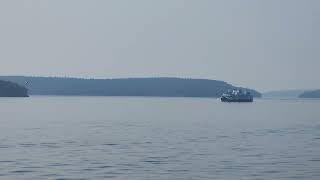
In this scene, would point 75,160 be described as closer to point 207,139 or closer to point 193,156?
point 193,156

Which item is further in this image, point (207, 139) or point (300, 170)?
point (207, 139)

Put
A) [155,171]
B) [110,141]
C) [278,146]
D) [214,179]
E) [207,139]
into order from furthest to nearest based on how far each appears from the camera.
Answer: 1. [207,139]
2. [110,141]
3. [278,146]
4. [155,171]
5. [214,179]

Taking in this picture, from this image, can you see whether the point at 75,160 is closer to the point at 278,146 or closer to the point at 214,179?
the point at 214,179

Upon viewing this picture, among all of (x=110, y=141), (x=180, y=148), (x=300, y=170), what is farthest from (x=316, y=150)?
(x=110, y=141)

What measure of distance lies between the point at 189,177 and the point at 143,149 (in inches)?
580

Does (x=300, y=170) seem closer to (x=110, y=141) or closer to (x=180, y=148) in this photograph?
(x=180, y=148)

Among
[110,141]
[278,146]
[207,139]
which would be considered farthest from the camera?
[207,139]

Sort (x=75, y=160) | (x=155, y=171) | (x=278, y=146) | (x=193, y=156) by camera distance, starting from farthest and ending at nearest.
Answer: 1. (x=278, y=146)
2. (x=193, y=156)
3. (x=75, y=160)
4. (x=155, y=171)

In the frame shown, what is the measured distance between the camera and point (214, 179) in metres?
32.0

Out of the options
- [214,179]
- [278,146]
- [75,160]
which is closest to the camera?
[214,179]

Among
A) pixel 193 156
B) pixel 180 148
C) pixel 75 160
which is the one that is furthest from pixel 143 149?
pixel 75 160

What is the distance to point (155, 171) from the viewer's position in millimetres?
34656

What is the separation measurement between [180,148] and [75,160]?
10.6 metres

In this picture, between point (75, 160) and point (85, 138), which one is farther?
point (85, 138)
